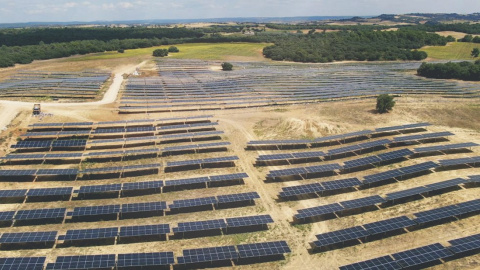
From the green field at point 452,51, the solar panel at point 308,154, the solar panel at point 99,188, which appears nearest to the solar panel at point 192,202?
the solar panel at point 99,188

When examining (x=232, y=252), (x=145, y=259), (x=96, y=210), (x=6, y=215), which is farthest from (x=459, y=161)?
(x=6, y=215)

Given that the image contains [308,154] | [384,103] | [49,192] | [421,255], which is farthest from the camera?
[384,103]

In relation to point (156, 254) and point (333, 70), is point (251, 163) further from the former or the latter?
point (333, 70)

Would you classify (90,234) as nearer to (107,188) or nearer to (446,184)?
(107,188)

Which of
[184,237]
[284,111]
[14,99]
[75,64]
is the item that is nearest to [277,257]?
[184,237]

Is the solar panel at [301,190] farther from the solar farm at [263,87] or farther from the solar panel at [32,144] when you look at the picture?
the solar panel at [32,144]
